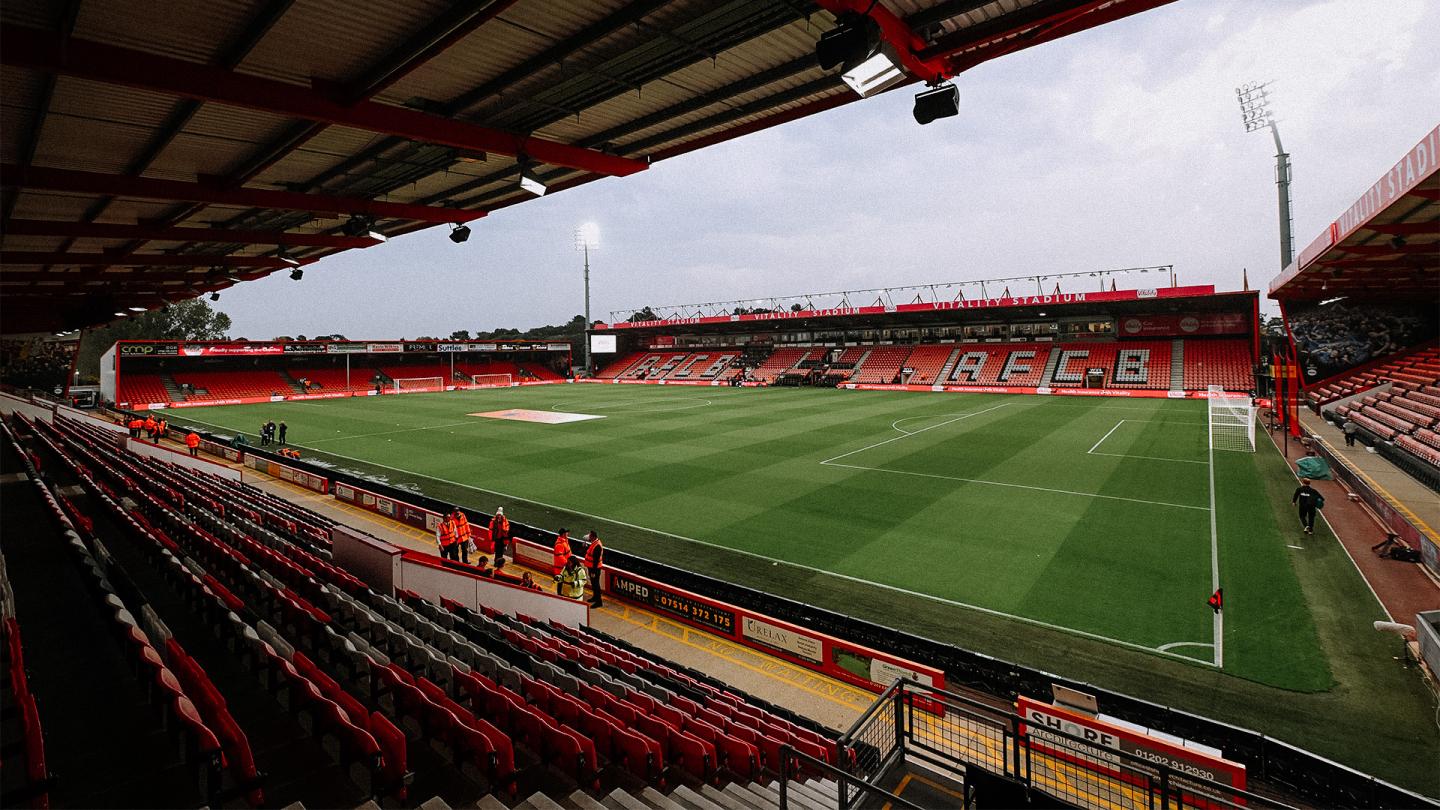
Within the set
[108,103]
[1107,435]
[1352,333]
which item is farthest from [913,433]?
[1352,333]

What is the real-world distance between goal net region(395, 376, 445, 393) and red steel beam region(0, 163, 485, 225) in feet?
156

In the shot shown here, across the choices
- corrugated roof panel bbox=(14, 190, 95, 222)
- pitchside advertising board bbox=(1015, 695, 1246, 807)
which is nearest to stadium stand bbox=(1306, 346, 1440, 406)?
pitchside advertising board bbox=(1015, 695, 1246, 807)

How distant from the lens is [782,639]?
8945 millimetres

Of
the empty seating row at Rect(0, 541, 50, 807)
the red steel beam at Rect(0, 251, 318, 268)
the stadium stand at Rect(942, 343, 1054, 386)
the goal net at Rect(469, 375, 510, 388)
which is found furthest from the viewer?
the goal net at Rect(469, 375, 510, 388)

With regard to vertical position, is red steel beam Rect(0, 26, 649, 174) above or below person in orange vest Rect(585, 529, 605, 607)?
above

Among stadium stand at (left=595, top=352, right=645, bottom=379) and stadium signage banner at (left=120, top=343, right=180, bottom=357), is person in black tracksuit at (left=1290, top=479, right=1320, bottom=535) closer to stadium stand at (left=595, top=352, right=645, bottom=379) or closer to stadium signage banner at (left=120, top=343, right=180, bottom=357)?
stadium signage banner at (left=120, top=343, right=180, bottom=357)

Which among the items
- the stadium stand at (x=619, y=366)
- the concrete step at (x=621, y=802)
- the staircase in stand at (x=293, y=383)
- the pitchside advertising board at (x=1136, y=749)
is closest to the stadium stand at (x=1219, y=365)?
the pitchside advertising board at (x=1136, y=749)

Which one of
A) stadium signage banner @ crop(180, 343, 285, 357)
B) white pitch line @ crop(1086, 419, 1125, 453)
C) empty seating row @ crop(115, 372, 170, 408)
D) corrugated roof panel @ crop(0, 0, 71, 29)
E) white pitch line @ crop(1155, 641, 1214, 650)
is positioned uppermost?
corrugated roof panel @ crop(0, 0, 71, 29)

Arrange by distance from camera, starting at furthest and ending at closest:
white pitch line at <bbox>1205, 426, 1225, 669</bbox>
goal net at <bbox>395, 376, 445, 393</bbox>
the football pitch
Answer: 1. goal net at <bbox>395, 376, 445, 393</bbox>
2. the football pitch
3. white pitch line at <bbox>1205, 426, 1225, 669</bbox>

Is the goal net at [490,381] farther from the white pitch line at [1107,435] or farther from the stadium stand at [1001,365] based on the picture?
the white pitch line at [1107,435]

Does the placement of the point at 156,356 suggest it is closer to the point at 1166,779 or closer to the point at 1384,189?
the point at 1166,779

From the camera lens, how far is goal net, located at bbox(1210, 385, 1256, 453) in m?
22.7

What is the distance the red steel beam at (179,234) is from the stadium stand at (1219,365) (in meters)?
47.5

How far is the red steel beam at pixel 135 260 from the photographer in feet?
49.2
